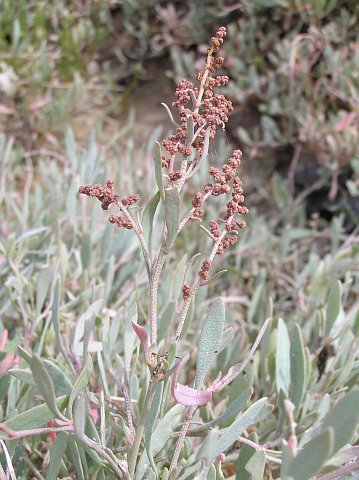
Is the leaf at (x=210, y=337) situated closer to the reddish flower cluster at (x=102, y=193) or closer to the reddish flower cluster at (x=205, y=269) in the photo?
the reddish flower cluster at (x=205, y=269)

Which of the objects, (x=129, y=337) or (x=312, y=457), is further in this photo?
(x=129, y=337)

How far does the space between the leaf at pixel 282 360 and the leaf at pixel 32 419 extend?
1.20ft

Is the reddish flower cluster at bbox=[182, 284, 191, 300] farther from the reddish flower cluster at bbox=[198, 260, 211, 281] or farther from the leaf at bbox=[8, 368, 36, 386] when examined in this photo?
the leaf at bbox=[8, 368, 36, 386]

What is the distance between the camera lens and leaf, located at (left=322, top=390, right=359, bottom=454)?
529 millimetres

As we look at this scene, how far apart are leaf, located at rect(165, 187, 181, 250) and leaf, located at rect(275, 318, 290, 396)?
0.35 m

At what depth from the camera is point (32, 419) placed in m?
0.66

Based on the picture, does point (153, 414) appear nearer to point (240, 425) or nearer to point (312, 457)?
point (240, 425)

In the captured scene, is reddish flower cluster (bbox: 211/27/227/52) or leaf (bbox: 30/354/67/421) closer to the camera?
leaf (bbox: 30/354/67/421)

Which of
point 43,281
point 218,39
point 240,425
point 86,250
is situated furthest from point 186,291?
point 86,250

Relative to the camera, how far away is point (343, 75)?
6.47 feet

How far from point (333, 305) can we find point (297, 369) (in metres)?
0.22

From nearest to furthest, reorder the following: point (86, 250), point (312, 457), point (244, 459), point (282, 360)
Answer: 1. point (312, 457)
2. point (244, 459)
3. point (282, 360)
4. point (86, 250)

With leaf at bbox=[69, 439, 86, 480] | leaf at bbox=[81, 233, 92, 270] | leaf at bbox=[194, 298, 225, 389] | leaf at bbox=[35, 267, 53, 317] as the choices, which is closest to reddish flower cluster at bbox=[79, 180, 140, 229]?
leaf at bbox=[194, 298, 225, 389]

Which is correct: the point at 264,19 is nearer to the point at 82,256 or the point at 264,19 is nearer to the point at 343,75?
the point at 343,75
